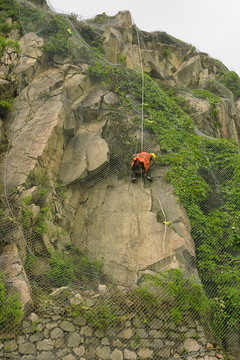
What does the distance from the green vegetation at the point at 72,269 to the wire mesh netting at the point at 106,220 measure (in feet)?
0.09

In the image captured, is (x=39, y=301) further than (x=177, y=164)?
No

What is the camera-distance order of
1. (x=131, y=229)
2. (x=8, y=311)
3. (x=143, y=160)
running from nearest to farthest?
(x=8, y=311)
(x=131, y=229)
(x=143, y=160)

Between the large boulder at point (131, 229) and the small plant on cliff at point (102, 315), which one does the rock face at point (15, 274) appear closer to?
the small plant on cliff at point (102, 315)

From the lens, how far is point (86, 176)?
26.5 feet

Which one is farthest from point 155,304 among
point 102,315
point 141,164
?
point 141,164

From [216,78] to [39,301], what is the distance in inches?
631

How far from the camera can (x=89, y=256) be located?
22.2ft

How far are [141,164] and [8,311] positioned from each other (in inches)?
179

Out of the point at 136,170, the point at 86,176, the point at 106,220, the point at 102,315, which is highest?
the point at 136,170

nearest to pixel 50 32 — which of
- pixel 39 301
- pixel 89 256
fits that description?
pixel 89 256

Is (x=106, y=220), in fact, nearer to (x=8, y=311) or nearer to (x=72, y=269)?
(x=72, y=269)

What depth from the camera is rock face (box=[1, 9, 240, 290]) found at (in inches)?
266

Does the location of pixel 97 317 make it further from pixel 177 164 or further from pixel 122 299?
pixel 177 164

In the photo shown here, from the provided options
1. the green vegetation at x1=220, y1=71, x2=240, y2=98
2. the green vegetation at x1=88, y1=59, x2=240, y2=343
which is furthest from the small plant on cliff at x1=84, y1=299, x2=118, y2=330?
the green vegetation at x1=220, y1=71, x2=240, y2=98
